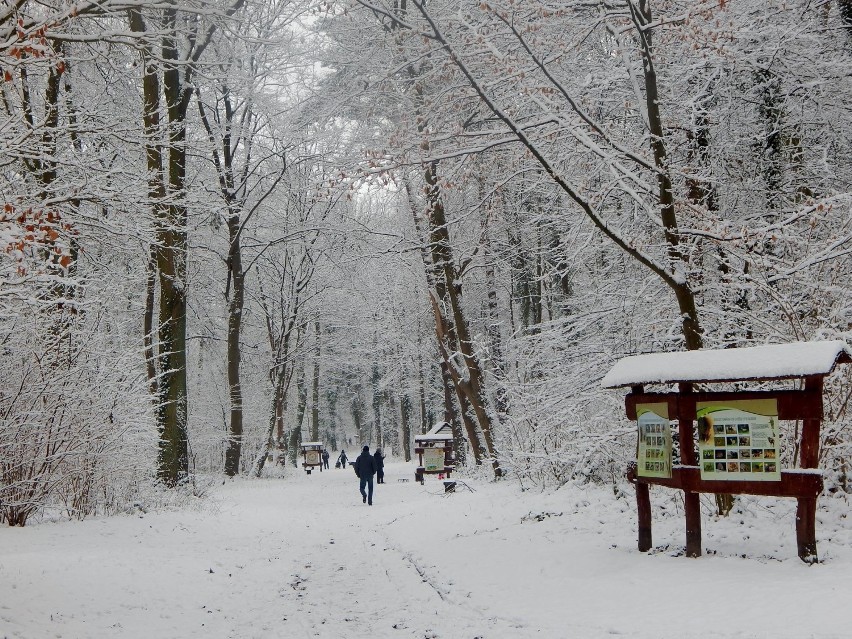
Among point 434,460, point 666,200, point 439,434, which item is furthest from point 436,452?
point 666,200

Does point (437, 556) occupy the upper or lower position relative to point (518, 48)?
lower

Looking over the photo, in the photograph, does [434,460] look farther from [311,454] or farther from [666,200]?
[666,200]

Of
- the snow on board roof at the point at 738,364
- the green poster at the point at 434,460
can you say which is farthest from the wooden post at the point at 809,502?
the green poster at the point at 434,460

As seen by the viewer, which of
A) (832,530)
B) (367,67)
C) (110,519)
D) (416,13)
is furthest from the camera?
(367,67)

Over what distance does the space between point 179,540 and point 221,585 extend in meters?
2.95

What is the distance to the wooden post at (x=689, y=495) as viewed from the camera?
7747 mm

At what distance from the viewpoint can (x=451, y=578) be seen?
28.0 ft

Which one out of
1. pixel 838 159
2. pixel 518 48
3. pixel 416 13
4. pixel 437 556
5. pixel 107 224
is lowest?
pixel 437 556

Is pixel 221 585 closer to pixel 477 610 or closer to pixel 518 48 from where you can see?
pixel 477 610

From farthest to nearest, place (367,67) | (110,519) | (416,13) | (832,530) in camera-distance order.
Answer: (367,67) → (416,13) → (110,519) → (832,530)

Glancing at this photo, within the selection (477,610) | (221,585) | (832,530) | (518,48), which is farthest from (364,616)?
(518,48)

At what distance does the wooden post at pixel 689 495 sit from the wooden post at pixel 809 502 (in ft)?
3.28

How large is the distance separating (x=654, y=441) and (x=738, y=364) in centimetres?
148

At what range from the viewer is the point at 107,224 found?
33.3ft
